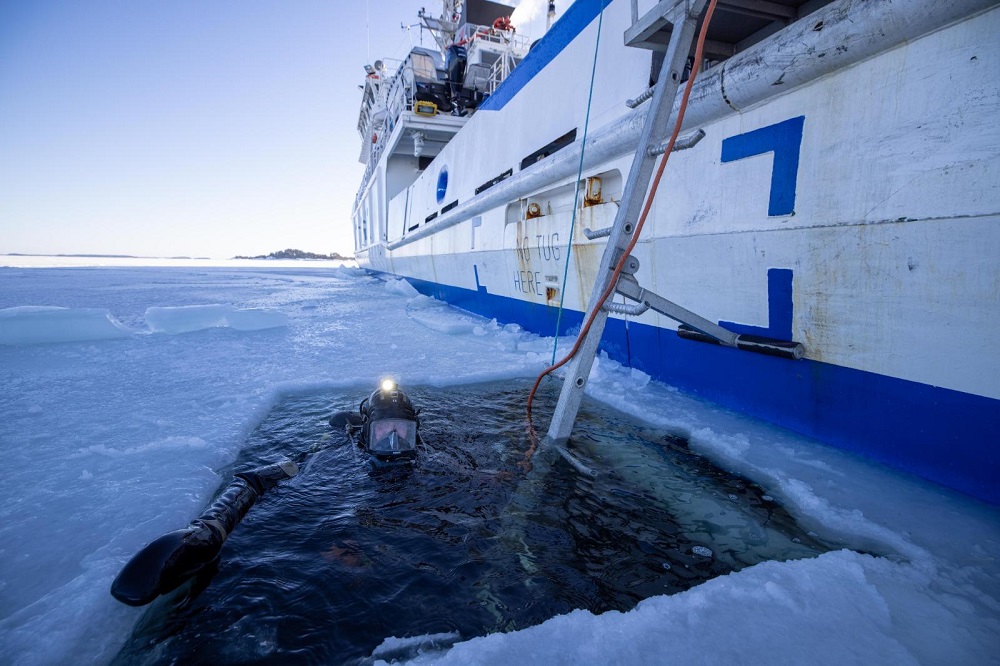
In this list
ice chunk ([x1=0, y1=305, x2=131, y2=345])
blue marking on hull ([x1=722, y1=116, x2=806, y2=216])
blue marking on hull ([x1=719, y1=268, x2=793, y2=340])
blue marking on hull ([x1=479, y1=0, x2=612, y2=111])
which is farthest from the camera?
ice chunk ([x1=0, y1=305, x2=131, y2=345])

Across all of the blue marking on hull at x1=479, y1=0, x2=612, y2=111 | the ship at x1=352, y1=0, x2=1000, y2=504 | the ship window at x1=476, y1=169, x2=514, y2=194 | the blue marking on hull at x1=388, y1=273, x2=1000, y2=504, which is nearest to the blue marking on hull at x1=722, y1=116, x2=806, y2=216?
the ship at x1=352, y1=0, x2=1000, y2=504

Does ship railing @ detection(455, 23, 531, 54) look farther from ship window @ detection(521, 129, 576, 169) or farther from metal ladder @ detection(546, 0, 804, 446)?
metal ladder @ detection(546, 0, 804, 446)

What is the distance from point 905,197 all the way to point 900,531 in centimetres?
146

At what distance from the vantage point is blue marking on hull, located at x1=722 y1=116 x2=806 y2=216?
98.5 inches

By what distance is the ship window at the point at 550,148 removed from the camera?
16.1 feet

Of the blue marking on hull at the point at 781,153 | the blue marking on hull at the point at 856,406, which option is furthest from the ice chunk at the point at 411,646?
the blue marking on hull at the point at 781,153

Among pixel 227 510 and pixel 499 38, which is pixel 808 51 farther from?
pixel 499 38

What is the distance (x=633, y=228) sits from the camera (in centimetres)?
238

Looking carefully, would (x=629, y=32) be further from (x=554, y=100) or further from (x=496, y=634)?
(x=496, y=634)

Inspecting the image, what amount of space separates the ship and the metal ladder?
0.04 ft

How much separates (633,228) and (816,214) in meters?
1.00

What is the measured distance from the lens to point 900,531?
5.84 ft

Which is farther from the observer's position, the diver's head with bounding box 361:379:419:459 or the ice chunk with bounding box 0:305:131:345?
the ice chunk with bounding box 0:305:131:345

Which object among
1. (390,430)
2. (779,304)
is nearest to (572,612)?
(390,430)
